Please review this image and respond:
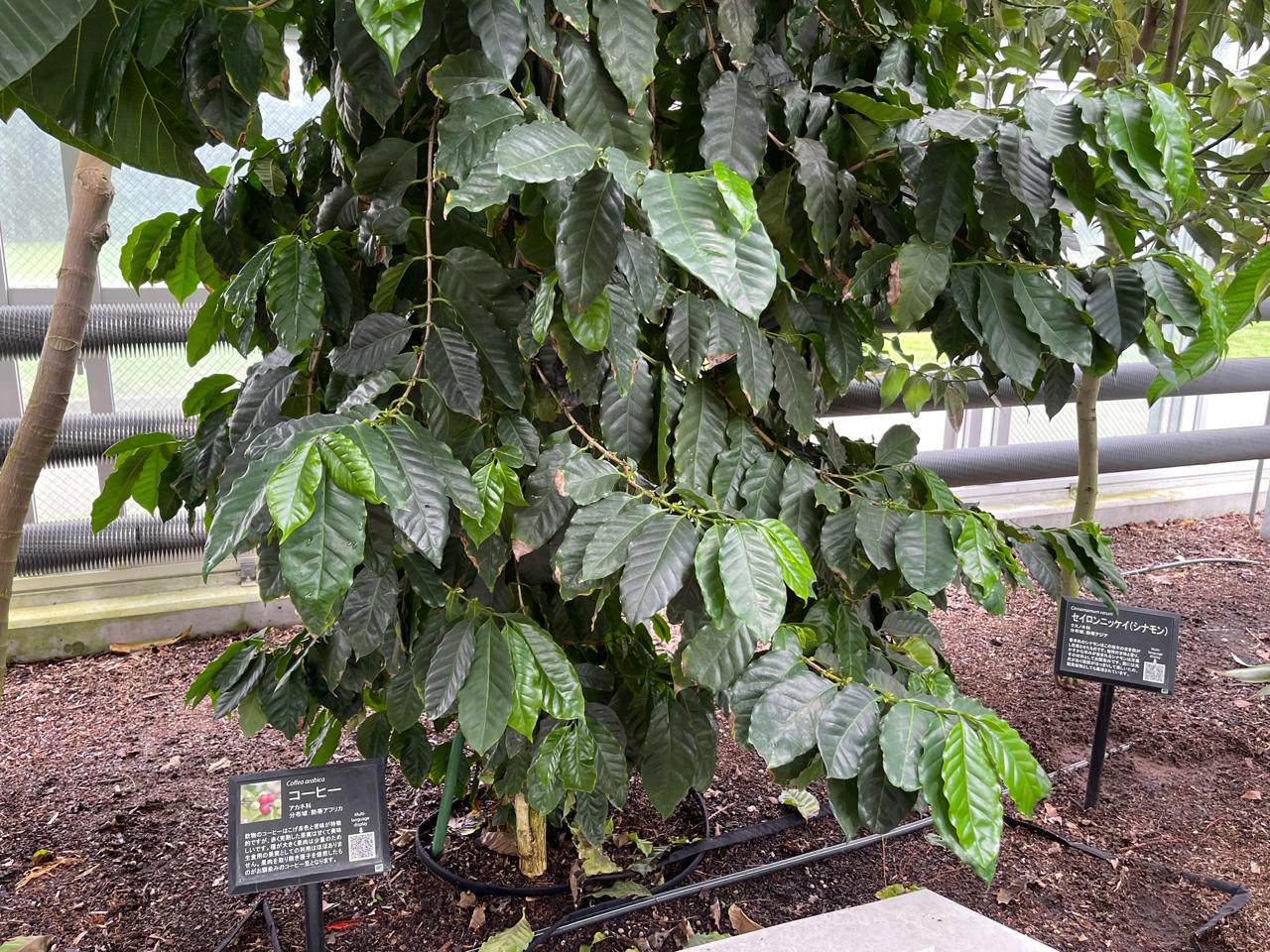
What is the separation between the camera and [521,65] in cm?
106

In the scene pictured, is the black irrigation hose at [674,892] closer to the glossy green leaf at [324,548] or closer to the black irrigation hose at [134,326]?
the glossy green leaf at [324,548]

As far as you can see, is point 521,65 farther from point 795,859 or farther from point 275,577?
point 795,859

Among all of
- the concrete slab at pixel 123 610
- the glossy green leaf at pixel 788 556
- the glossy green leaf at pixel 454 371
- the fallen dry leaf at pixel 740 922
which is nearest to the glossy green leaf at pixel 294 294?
the glossy green leaf at pixel 454 371

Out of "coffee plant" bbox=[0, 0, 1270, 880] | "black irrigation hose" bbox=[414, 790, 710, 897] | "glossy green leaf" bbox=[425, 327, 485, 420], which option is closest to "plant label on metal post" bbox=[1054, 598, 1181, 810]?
"coffee plant" bbox=[0, 0, 1270, 880]

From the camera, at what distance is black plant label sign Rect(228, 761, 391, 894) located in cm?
130

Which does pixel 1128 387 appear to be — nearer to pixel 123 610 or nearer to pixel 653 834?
pixel 653 834

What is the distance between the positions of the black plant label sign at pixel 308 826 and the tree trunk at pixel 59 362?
1.41 feet

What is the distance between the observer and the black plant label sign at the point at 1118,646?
194 cm

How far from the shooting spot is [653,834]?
1848mm

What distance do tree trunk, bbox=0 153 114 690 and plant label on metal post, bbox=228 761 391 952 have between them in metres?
0.43

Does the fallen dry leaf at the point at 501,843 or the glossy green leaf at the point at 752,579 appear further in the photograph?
the fallen dry leaf at the point at 501,843

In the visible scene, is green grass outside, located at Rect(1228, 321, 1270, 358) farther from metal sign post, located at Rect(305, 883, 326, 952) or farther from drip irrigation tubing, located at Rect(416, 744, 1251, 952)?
metal sign post, located at Rect(305, 883, 326, 952)

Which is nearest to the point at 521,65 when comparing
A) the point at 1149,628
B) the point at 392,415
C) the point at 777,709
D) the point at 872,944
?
the point at 392,415

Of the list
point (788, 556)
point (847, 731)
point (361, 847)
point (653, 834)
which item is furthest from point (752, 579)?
point (653, 834)
